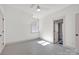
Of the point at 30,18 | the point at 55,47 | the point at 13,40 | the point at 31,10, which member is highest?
the point at 31,10

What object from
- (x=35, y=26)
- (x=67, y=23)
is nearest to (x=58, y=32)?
(x=67, y=23)

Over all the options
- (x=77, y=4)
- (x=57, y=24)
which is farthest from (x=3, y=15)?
(x=77, y=4)

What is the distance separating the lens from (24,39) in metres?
1.55

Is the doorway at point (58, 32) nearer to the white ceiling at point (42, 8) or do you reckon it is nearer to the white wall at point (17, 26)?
the white ceiling at point (42, 8)

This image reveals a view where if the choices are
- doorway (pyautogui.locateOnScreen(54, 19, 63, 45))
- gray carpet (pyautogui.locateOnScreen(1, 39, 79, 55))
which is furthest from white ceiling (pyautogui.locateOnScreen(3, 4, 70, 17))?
gray carpet (pyautogui.locateOnScreen(1, 39, 79, 55))

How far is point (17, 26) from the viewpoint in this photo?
1514 mm

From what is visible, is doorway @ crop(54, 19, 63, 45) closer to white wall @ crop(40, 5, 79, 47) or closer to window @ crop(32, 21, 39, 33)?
white wall @ crop(40, 5, 79, 47)

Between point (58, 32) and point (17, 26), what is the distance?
698mm

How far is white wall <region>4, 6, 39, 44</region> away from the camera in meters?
1.44

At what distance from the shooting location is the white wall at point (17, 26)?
1436 mm

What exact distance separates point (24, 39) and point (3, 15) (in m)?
0.51

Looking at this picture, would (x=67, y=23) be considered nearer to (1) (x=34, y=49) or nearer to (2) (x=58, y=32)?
(2) (x=58, y=32)

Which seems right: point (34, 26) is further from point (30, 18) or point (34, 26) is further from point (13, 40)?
point (13, 40)

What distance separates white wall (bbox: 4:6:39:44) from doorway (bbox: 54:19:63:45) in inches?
13.0
